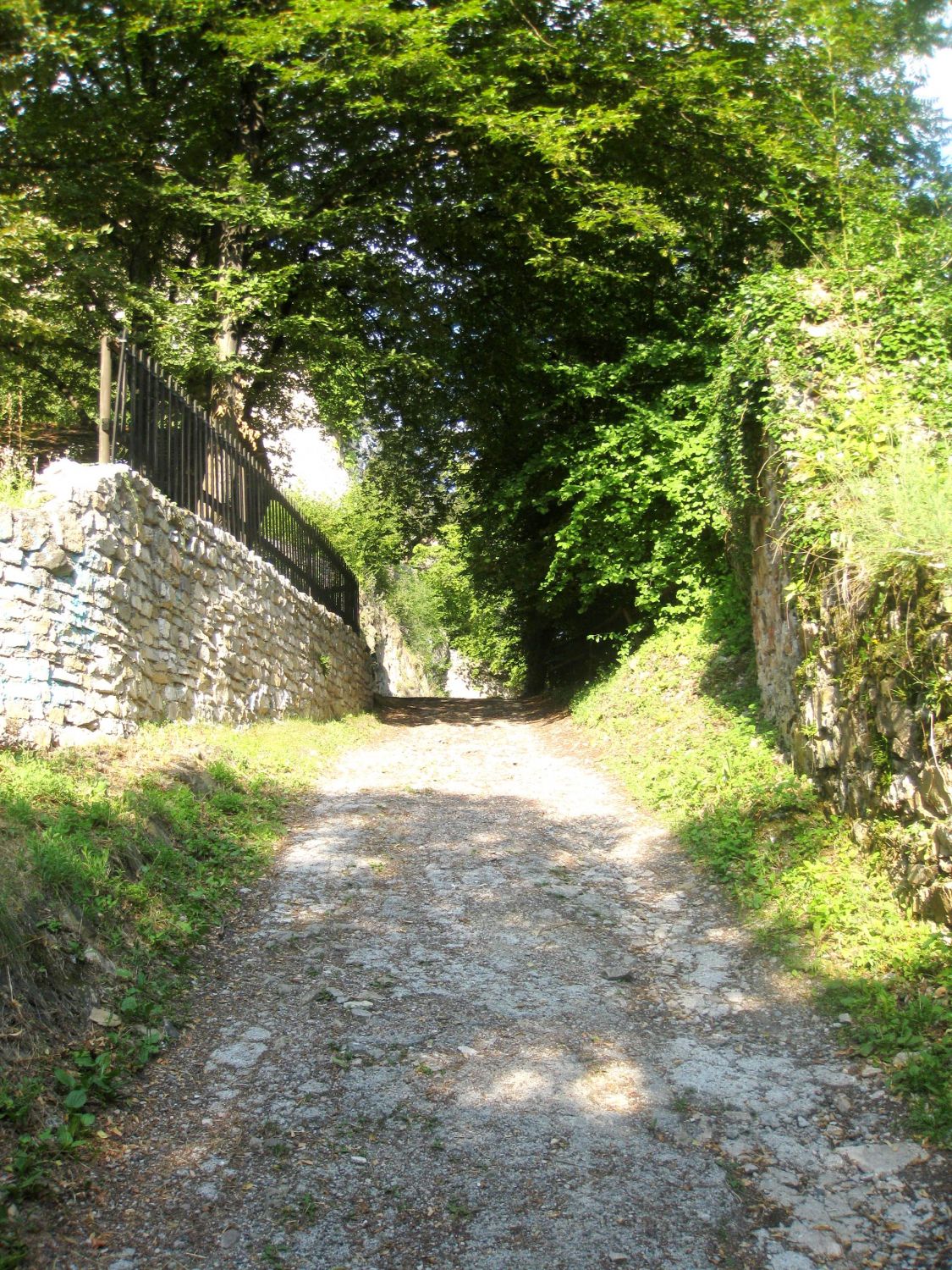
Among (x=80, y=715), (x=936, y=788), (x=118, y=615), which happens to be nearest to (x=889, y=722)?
(x=936, y=788)

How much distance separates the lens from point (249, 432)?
546 inches

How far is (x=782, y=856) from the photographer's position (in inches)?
240

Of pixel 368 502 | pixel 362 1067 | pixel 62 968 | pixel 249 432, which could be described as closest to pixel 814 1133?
pixel 362 1067

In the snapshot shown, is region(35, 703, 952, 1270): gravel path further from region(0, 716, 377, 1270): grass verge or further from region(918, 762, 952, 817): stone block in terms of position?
region(918, 762, 952, 817): stone block

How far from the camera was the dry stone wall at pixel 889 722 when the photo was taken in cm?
461

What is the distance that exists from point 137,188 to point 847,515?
996 centimetres

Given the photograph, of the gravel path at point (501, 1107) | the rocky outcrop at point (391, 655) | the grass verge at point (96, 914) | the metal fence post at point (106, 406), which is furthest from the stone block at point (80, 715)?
the rocky outcrop at point (391, 655)

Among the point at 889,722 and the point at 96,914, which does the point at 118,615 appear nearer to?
the point at 96,914

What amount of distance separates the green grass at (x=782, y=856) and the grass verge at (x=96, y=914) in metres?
2.99

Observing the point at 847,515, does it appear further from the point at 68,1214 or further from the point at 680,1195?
the point at 68,1214

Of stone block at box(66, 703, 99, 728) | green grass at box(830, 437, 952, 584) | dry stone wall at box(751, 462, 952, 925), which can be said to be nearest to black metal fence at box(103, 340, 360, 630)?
stone block at box(66, 703, 99, 728)

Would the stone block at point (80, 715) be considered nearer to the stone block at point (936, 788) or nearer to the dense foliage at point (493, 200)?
the stone block at point (936, 788)

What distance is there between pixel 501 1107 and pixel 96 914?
6.57ft

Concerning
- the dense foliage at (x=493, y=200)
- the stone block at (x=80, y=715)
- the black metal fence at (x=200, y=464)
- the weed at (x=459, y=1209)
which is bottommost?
the weed at (x=459, y=1209)
